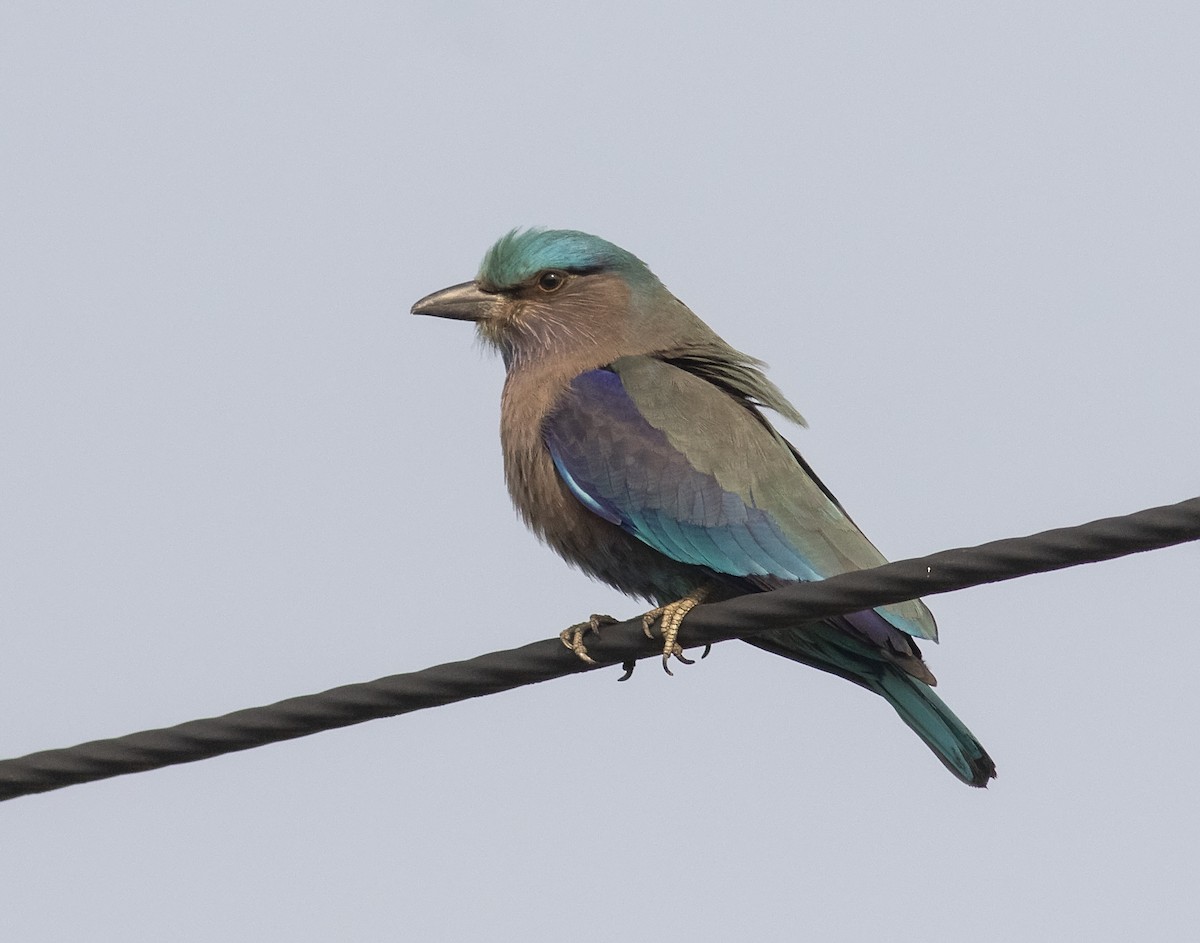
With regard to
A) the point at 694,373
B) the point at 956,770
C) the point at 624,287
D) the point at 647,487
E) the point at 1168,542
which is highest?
the point at 624,287

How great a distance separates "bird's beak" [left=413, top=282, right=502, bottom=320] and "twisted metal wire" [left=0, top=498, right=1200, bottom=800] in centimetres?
322

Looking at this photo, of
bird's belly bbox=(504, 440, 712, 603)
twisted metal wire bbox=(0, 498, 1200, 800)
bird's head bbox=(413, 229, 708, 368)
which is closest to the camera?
twisted metal wire bbox=(0, 498, 1200, 800)

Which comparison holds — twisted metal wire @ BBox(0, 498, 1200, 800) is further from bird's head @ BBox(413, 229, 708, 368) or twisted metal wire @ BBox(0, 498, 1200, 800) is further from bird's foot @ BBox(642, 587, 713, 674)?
bird's head @ BBox(413, 229, 708, 368)

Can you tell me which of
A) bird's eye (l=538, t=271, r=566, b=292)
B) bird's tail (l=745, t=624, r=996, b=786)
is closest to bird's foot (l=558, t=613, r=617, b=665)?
bird's tail (l=745, t=624, r=996, b=786)

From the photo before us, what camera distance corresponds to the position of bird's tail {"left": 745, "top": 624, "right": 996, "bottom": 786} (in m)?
6.70

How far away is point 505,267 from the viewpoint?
8.30m

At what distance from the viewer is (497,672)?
507cm

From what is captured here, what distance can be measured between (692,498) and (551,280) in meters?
1.72

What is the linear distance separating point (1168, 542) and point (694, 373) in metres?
3.31

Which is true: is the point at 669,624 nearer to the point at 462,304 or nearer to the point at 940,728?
the point at 940,728

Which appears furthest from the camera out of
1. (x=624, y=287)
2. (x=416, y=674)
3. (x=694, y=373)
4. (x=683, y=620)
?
(x=624, y=287)

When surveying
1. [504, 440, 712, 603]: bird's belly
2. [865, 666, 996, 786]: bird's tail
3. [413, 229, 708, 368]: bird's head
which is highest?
[413, 229, 708, 368]: bird's head

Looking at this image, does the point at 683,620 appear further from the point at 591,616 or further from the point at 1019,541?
the point at 1019,541

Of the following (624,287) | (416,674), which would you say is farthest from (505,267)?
(416,674)
